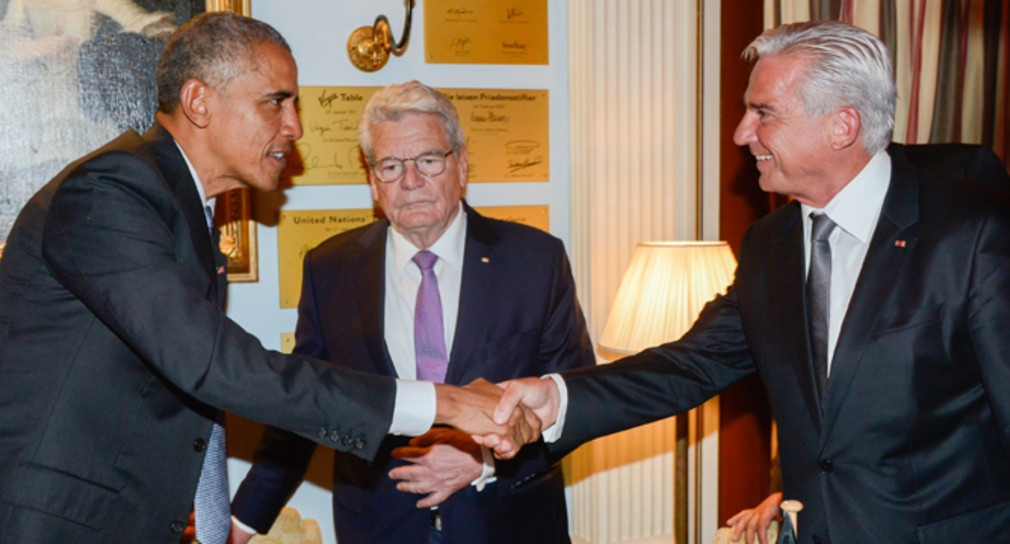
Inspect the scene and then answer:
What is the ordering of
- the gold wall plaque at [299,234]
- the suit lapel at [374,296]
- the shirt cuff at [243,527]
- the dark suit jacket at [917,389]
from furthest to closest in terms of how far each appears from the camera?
the gold wall plaque at [299,234], the shirt cuff at [243,527], the suit lapel at [374,296], the dark suit jacket at [917,389]

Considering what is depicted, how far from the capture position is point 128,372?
6.00ft

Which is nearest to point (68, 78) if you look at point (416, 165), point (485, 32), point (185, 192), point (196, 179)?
point (196, 179)

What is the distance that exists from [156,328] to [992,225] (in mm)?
1712

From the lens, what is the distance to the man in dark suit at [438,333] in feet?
7.61

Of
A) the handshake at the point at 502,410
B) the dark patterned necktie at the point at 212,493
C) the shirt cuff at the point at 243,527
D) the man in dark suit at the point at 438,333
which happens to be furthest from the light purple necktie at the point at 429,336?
the shirt cuff at the point at 243,527

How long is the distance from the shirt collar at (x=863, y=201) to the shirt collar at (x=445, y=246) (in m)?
1.04

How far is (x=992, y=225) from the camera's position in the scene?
5.73 ft

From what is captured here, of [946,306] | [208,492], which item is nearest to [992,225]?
[946,306]

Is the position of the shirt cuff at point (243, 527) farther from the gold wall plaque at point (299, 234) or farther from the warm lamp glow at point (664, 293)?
the warm lamp glow at point (664, 293)

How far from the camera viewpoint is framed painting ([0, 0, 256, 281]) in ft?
8.66

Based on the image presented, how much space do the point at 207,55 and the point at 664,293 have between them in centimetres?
162

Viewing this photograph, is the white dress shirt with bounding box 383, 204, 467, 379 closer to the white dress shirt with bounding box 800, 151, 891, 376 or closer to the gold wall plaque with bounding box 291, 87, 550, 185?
the gold wall plaque with bounding box 291, 87, 550, 185

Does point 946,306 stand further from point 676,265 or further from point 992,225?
point 676,265

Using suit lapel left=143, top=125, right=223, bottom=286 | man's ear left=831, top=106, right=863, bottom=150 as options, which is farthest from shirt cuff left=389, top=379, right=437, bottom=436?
man's ear left=831, top=106, right=863, bottom=150
